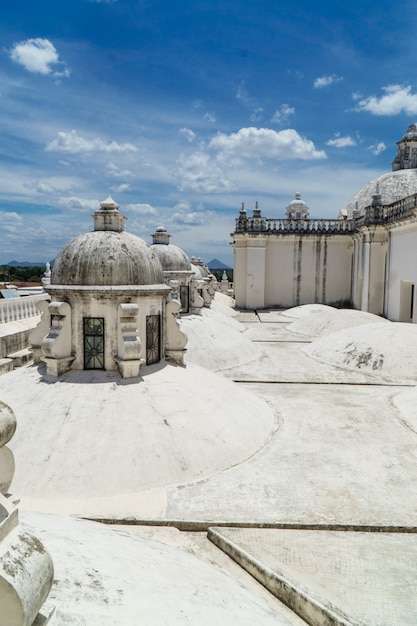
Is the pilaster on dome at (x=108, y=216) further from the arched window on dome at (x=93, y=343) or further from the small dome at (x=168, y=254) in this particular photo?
the small dome at (x=168, y=254)

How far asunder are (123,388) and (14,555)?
6956 millimetres

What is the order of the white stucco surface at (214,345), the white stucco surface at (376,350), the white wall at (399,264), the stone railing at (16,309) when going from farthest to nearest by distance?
1. the white wall at (399,264)
2. the white stucco surface at (214,345)
3. the white stucco surface at (376,350)
4. the stone railing at (16,309)

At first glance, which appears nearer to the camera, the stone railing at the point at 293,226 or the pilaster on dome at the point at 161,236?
the pilaster on dome at the point at 161,236

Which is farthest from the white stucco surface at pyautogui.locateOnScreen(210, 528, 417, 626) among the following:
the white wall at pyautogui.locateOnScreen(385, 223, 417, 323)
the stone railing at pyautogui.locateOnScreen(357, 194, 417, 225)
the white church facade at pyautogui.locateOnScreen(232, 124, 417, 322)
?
the white church facade at pyautogui.locateOnScreen(232, 124, 417, 322)

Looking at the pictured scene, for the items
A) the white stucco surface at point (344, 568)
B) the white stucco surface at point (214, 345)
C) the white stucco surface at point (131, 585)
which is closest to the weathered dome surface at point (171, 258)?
the white stucco surface at point (214, 345)

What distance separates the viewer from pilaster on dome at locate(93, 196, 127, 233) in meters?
11.6

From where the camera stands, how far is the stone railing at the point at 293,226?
4241 cm

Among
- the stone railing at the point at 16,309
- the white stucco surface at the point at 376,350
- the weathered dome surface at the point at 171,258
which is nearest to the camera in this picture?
the stone railing at the point at 16,309

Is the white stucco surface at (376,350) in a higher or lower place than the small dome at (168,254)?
lower

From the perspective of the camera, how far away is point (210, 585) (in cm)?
549

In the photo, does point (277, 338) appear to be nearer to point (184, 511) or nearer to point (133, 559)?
point (184, 511)

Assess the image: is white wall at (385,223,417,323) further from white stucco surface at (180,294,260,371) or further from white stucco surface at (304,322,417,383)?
white stucco surface at (180,294,260,371)

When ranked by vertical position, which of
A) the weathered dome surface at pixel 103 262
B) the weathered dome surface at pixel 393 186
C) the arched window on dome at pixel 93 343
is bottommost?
the arched window on dome at pixel 93 343

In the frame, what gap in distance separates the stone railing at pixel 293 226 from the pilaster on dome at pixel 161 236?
2057 cm
